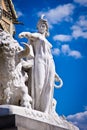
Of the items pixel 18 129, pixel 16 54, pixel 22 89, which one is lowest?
pixel 18 129

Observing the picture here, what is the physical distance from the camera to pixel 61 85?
1428 centimetres

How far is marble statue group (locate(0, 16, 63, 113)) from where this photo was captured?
1242 cm

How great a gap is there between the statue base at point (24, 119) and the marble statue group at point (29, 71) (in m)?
0.29

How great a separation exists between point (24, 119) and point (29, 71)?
67.9 inches

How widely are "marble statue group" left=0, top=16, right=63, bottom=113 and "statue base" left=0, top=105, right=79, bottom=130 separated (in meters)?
0.29

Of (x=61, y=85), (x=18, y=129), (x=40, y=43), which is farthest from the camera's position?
(x=61, y=85)

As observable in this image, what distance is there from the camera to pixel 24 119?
38.7 ft

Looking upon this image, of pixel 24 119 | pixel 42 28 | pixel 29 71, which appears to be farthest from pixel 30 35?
pixel 24 119

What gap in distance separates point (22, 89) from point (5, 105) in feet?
2.50

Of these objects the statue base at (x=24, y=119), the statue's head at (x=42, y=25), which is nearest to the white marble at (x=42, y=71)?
the statue's head at (x=42, y=25)

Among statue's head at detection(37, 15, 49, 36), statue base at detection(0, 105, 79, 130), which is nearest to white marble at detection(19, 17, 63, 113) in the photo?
statue's head at detection(37, 15, 49, 36)

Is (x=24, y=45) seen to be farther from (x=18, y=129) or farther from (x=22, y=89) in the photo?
(x=18, y=129)

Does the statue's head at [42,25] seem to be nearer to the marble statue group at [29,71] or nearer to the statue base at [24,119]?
the marble statue group at [29,71]

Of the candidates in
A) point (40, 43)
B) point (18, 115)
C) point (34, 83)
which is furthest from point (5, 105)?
point (40, 43)
